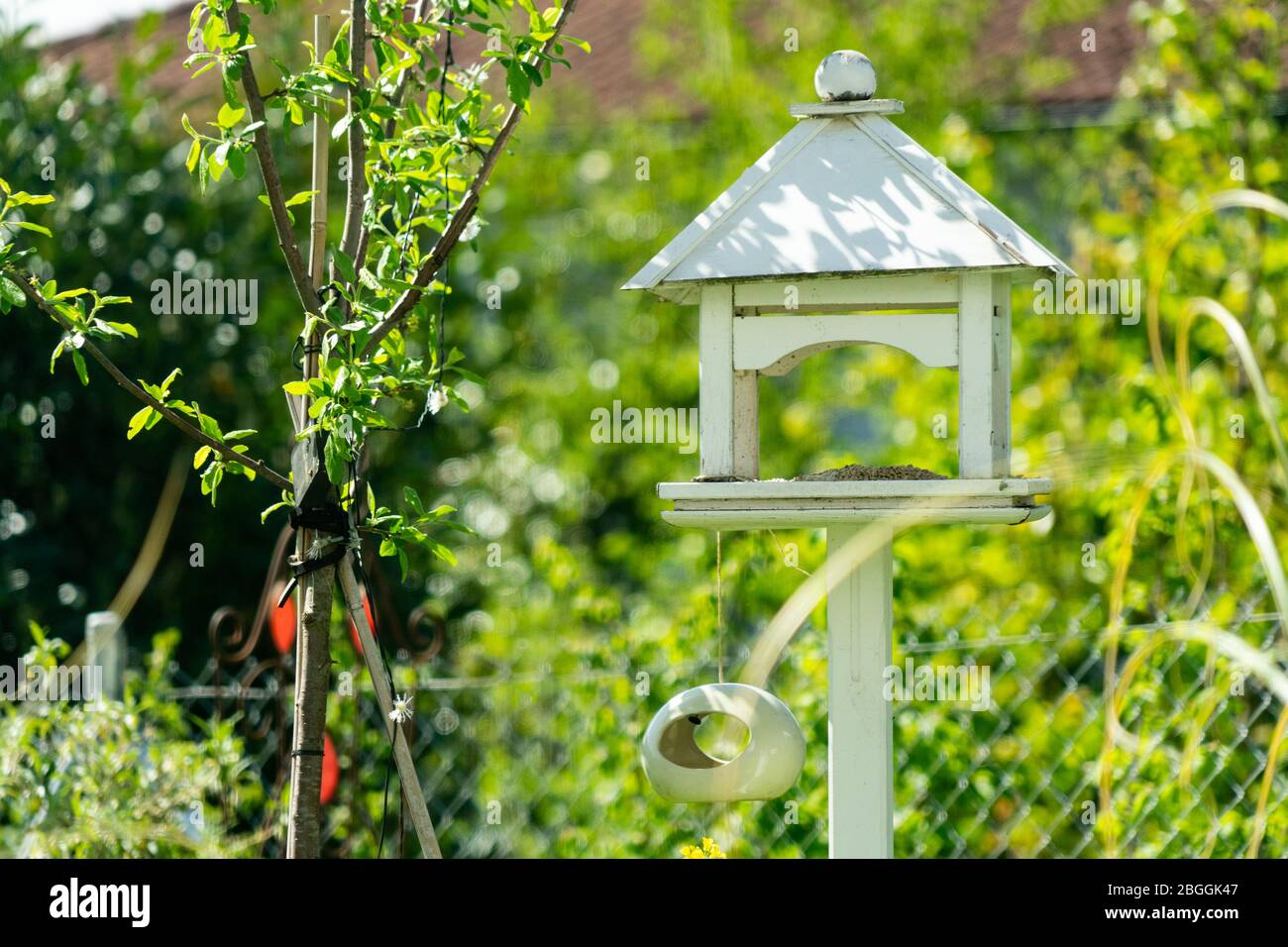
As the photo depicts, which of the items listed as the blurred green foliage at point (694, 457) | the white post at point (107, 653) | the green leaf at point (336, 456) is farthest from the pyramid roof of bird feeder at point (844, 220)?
the white post at point (107, 653)

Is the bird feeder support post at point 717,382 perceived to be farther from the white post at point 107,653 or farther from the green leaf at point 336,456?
the white post at point 107,653

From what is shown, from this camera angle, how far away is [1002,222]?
209cm

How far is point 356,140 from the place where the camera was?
7.15 feet

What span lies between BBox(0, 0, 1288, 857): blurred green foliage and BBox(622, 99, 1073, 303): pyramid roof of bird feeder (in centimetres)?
39

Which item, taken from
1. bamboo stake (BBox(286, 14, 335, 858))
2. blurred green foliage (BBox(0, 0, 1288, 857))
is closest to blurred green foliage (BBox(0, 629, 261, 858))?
blurred green foliage (BBox(0, 0, 1288, 857))

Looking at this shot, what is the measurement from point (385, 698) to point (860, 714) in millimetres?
717

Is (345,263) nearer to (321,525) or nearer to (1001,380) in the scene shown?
(321,525)

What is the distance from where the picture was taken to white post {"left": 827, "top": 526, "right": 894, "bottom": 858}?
2.21m

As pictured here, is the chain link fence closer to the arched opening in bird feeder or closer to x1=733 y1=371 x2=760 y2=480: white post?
the arched opening in bird feeder

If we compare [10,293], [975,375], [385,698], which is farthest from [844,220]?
[10,293]

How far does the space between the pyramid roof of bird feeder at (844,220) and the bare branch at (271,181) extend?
1.61ft

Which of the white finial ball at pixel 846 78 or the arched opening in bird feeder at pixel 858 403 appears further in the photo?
the arched opening in bird feeder at pixel 858 403

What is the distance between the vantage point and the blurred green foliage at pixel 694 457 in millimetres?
3391
